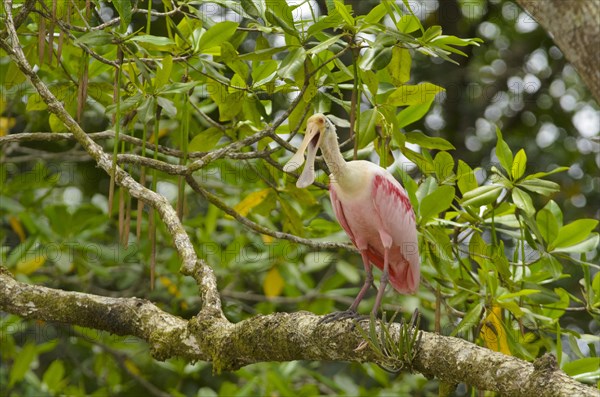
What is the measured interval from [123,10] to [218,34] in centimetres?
43

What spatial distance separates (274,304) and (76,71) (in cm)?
237

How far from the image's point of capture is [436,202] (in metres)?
3.67

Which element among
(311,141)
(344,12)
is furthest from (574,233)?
(344,12)

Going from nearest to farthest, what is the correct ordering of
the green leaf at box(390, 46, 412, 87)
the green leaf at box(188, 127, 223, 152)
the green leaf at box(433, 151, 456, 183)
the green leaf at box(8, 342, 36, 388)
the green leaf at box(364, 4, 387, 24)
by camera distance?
the green leaf at box(364, 4, 387, 24), the green leaf at box(390, 46, 412, 87), the green leaf at box(433, 151, 456, 183), the green leaf at box(188, 127, 223, 152), the green leaf at box(8, 342, 36, 388)

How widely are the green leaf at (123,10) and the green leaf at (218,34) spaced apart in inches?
14.2

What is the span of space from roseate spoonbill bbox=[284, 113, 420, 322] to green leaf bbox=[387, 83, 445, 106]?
285 millimetres

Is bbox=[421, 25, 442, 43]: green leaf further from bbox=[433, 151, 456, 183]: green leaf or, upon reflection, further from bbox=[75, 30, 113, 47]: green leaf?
bbox=[75, 30, 113, 47]: green leaf

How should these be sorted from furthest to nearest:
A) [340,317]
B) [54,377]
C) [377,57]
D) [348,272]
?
[54,377] < [348,272] < [377,57] < [340,317]

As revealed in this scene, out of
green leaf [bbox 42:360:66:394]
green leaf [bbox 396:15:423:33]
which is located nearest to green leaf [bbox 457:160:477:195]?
green leaf [bbox 396:15:423:33]

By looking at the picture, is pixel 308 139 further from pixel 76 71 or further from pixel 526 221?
pixel 76 71

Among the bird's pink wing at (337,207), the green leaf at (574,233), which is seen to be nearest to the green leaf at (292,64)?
the bird's pink wing at (337,207)

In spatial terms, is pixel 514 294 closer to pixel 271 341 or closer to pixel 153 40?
pixel 271 341

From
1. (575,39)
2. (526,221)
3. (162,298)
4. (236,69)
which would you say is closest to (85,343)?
(162,298)

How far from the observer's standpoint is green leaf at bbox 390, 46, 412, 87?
3666 mm
